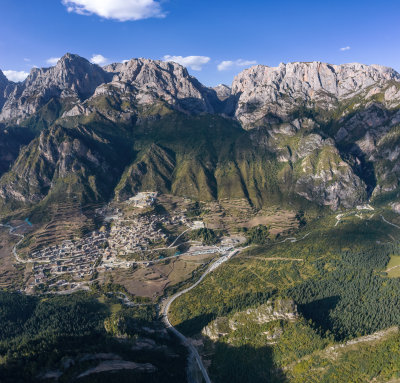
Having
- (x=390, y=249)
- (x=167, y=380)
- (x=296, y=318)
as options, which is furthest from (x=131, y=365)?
(x=390, y=249)

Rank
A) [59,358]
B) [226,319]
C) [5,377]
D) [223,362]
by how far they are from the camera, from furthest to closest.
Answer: [226,319] < [223,362] < [59,358] < [5,377]

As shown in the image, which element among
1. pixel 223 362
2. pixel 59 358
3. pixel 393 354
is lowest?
pixel 223 362

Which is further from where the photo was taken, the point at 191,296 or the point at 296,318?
the point at 191,296

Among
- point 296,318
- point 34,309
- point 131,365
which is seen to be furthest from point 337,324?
point 34,309

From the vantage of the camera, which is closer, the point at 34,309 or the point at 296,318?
the point at 296,318

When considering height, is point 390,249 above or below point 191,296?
above

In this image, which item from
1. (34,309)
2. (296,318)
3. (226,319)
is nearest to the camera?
(296,318)

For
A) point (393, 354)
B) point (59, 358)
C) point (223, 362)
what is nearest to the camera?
point (59, 358)

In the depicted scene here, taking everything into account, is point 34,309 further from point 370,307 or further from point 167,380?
point 370,307

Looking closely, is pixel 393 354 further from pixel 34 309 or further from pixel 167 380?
pixel 34 309
